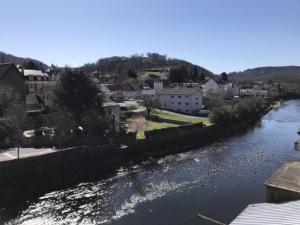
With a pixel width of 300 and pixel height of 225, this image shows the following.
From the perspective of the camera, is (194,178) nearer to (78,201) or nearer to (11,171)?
(78,201)

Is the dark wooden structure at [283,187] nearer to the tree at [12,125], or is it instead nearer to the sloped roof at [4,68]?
the tree at [12,125]

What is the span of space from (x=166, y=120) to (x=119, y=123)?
13.2m

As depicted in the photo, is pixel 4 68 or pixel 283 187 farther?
pixel 4 68

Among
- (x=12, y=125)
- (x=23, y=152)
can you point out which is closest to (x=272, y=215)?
(x=23, y=152)

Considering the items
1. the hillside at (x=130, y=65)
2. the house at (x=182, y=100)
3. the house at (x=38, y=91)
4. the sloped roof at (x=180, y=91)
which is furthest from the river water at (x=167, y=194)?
the hillside at (x=130, y=65)

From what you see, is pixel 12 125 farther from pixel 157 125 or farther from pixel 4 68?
pixel 157 125

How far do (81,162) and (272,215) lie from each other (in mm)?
22405

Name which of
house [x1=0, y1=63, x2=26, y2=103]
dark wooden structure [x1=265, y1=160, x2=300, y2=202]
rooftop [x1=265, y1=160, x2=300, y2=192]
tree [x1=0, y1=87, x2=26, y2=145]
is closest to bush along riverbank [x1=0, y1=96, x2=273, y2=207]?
tree [x1=0, y1=87, x2=26, y2=145]

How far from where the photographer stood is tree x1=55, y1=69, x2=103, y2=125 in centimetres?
3869

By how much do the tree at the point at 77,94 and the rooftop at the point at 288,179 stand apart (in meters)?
24.1

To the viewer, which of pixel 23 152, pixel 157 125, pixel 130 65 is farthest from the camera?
pixel 130 65

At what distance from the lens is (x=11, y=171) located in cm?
2758

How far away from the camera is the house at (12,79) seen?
1728 inches

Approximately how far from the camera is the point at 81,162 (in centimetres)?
3275
